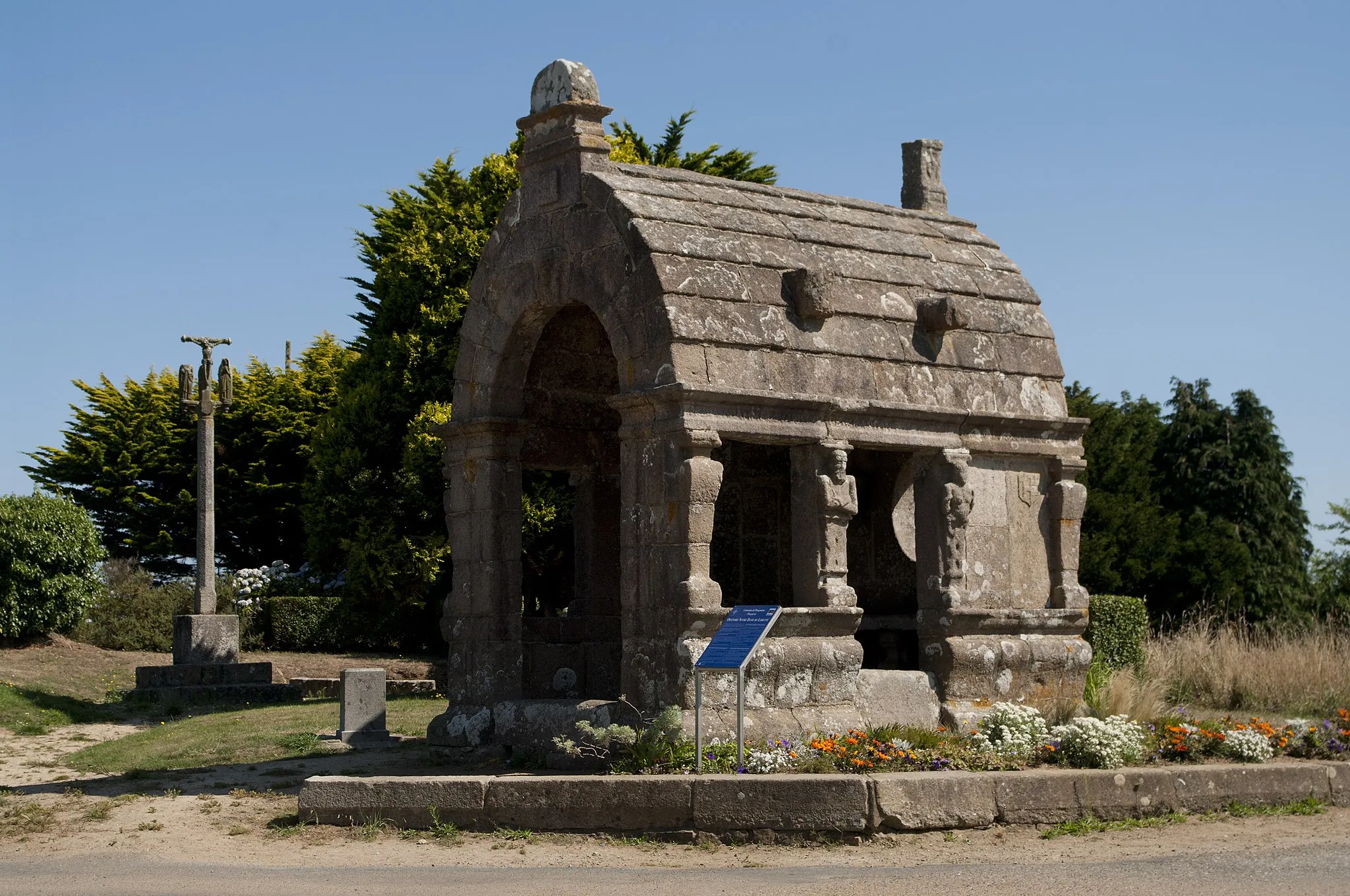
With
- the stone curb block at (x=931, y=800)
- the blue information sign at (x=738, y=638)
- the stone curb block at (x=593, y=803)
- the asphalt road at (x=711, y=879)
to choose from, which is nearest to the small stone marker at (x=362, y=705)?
the stone curb block at (x=593, y=803)

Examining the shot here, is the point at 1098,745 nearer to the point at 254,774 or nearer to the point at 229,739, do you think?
the point at 254,774

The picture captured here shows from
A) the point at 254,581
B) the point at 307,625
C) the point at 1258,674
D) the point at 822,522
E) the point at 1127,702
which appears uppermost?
the point at 254,581

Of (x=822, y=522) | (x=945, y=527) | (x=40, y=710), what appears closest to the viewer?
(x=822, y=522)

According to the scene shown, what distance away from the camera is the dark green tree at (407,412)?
23.1 m

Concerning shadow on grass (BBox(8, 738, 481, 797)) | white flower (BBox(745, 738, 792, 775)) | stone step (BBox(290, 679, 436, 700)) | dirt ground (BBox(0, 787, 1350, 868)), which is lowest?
dirt ground (BBox(0, 787, 1350, 868))

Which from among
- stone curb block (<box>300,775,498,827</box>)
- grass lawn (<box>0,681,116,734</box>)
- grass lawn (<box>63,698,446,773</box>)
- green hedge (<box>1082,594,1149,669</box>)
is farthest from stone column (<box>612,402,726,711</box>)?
green hedge (<box>1082,594,1149,669</box>)

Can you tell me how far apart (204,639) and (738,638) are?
13036 millimetres

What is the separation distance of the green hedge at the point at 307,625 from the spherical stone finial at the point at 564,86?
1490 centimetres

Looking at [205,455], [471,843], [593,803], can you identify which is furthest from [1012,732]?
[205,455]

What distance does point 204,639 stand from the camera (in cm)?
2034

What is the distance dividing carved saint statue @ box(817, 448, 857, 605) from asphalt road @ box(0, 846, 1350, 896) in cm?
276

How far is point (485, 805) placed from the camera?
28.9 ft

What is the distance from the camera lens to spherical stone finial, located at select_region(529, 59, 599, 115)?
10953 mm

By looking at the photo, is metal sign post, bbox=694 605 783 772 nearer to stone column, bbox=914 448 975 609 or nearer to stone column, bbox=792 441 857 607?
stone column, bbox=792 441 857 607
